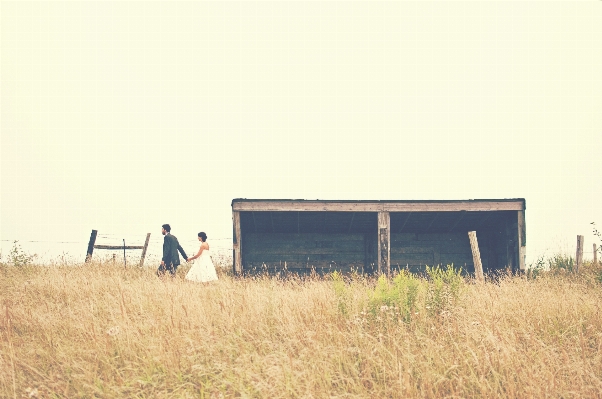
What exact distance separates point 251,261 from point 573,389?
33.6ft

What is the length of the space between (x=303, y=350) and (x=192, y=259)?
6687mm

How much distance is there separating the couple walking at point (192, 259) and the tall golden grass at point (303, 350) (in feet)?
12.8

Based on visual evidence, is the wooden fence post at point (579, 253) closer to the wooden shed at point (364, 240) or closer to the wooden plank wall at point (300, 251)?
the wooden shed at point (364, 240)

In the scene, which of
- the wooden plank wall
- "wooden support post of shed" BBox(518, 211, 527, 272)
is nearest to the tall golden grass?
"wooden support post of shed" BBox(518, 211, 527, 272)

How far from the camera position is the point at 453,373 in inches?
165

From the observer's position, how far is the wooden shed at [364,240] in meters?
12.2

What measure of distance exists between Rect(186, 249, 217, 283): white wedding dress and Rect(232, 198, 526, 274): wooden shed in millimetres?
1861

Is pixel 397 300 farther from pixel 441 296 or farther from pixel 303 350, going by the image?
pixel 303 350

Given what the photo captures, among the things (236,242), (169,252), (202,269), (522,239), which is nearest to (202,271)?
(202,269)

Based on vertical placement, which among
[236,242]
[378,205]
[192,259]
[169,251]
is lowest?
[192,259]

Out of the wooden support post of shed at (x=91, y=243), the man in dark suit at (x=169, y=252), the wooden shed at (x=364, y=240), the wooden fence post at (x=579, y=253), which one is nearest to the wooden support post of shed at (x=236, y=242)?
the wooden shed at (x=364, y=240)

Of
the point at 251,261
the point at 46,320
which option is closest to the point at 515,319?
the point at 46,320

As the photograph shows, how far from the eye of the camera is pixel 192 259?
10.6m

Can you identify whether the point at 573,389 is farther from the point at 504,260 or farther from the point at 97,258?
the point at 97,258
